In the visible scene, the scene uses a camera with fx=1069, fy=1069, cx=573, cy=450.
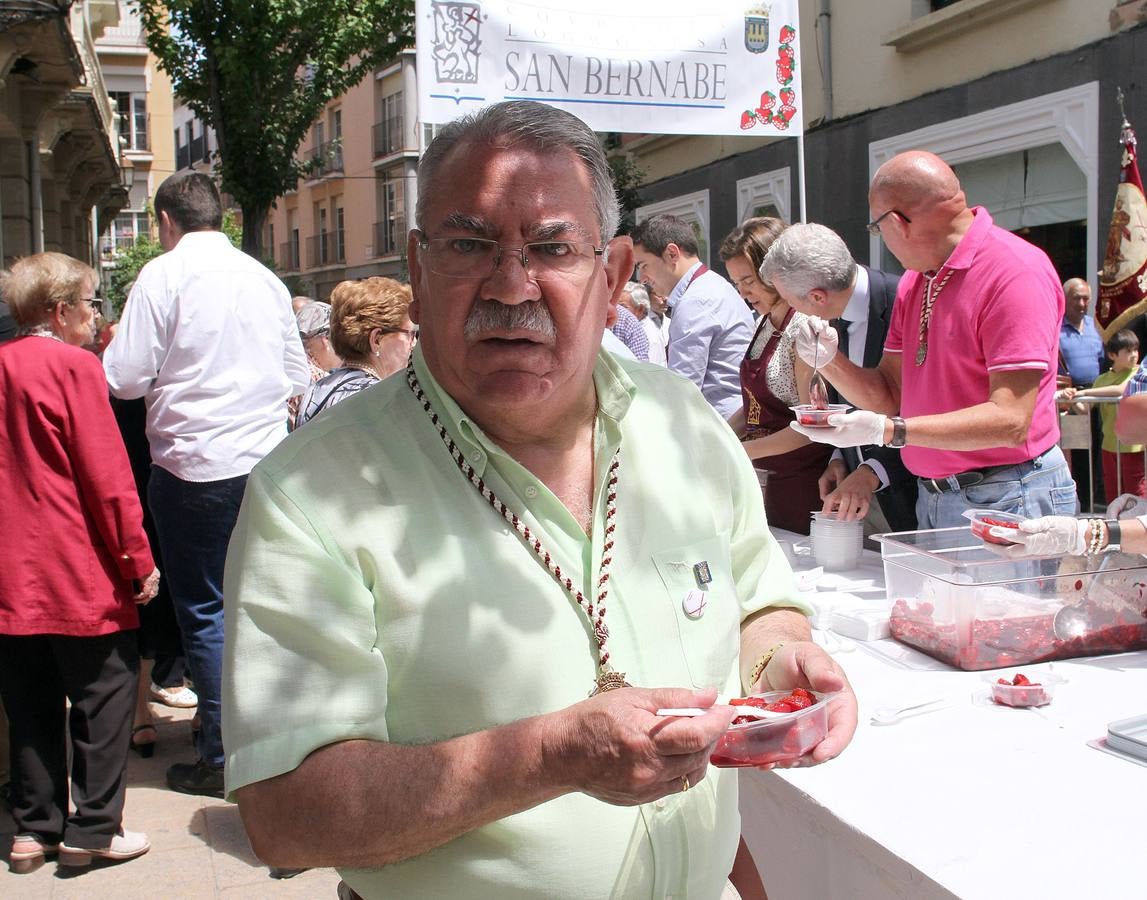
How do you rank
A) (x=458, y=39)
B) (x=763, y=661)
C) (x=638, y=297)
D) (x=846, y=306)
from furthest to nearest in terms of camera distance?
(x=638, y=297) < (x=458, y=39) < (x=846, y=306) < (x=763, y=661)

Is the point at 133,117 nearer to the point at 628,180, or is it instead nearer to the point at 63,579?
the point at 628,180

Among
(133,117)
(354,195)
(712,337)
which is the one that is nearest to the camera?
(712,337)

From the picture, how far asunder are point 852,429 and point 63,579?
2353 millimetres

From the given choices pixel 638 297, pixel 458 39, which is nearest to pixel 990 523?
pixel 458 39

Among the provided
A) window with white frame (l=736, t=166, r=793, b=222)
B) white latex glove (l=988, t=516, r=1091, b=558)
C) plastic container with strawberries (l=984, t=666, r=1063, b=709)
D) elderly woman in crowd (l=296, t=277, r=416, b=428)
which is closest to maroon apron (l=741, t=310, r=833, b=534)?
elderly woman in crowd (l=296, t=277, r=416, b=428)

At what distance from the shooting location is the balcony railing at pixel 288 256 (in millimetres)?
43062

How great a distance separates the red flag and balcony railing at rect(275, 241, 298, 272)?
3977cm

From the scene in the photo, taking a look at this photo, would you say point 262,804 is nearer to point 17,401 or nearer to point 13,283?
point 17,401

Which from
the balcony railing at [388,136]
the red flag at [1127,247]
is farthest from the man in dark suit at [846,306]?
the balcony railing at [388,136]

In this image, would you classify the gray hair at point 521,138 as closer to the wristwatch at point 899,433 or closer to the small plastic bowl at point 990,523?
the small plastic bowl at point 990,523

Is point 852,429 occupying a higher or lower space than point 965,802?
higher

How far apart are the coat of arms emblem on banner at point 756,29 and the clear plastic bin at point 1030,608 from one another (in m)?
3.06

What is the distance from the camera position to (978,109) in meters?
8.85

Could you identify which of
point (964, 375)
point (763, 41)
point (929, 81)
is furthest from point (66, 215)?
point (964, 375)
